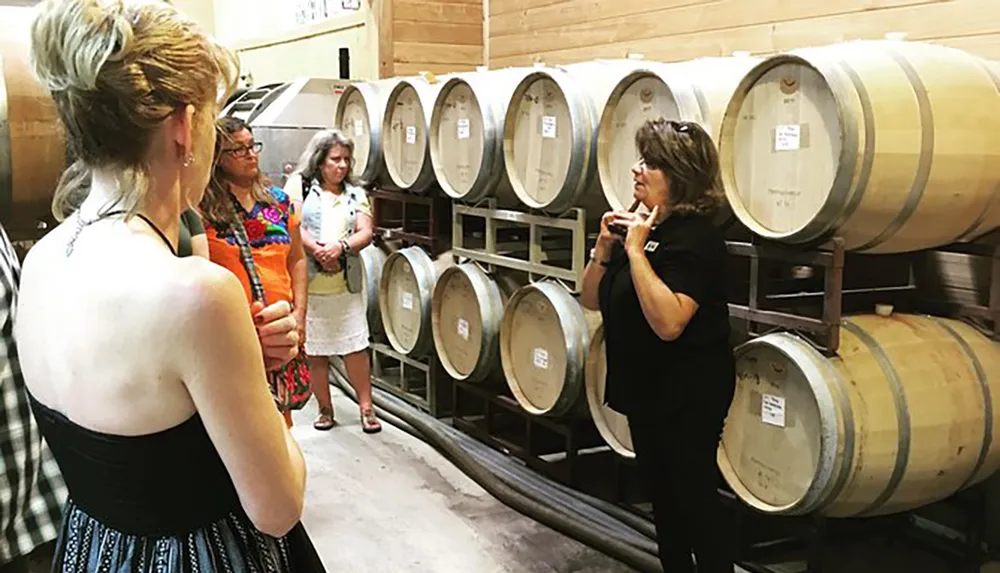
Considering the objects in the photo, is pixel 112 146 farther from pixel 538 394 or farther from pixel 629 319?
pixel 538 394

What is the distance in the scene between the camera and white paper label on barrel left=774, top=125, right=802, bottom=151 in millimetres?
2871

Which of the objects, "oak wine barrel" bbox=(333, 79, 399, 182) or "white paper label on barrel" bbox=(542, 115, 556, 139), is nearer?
"white paper label on barrel" bbox=(542, 115, 556, 139)

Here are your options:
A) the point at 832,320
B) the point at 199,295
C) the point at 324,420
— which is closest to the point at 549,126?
the point at 832,320

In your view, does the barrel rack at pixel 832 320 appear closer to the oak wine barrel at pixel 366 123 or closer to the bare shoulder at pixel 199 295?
the bare shoulder at pixel 199 295

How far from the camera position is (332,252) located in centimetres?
477

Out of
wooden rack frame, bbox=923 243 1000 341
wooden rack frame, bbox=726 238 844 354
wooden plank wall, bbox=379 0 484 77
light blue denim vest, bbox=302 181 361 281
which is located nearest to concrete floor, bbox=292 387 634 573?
light blue denim vest, bbox=302 181 361 281

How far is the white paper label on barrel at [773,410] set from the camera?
9.68 ft

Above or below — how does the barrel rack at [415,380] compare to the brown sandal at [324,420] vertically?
above

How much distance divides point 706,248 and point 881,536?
1644 mm

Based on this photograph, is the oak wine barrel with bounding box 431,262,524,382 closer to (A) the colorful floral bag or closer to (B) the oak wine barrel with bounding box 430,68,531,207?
(B) the oak wine barrel with bounding box 430,68,531,207

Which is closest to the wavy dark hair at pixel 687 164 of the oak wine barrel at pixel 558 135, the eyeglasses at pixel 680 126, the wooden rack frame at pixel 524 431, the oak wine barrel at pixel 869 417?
the eyeglasses at pixel 680 126

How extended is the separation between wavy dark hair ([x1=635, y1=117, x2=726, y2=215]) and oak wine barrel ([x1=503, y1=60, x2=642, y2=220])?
89 centimetres

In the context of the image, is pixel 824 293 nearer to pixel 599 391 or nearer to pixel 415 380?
pixel 599 391

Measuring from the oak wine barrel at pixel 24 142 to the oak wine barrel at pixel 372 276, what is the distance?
3.24 m
